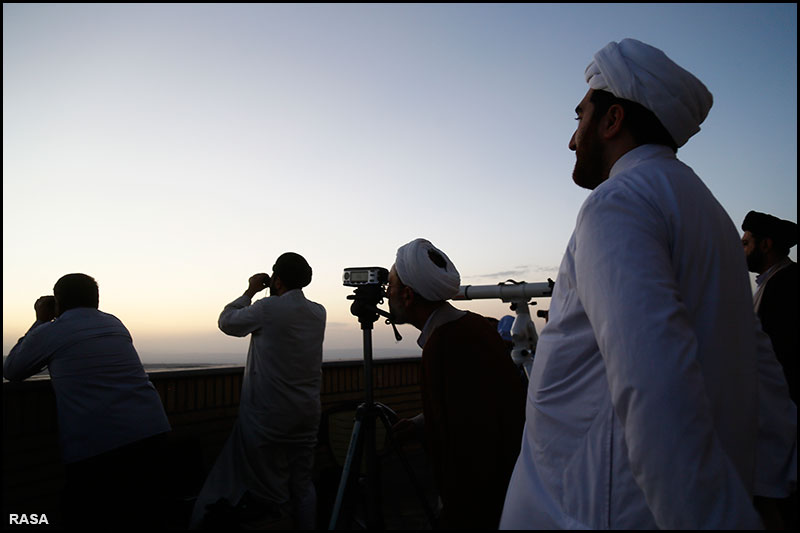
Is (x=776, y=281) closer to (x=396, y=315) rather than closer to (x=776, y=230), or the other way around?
(x=776, y=230)

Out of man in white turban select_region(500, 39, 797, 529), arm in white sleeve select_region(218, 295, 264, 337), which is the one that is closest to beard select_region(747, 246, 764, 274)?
man in white turban select_region(500, 39, 797, 529)

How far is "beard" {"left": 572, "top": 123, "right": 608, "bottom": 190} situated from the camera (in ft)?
3.78

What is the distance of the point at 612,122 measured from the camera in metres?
1.12

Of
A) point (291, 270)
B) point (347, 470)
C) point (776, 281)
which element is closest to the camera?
point (347, 470)

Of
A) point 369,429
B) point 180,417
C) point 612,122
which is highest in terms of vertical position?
point 612,122

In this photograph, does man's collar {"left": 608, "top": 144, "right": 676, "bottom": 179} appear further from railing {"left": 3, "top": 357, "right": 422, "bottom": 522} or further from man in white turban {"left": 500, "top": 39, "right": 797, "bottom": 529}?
railing {"left": 3, "top": 357, "right": 422, "bottom": 522}

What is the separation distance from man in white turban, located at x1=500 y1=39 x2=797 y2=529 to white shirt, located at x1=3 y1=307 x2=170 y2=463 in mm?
2802

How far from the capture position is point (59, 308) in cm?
321

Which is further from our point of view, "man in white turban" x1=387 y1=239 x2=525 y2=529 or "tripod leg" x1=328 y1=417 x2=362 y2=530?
"tripod leg" x1=328 y1=417 x2=362 y2=530

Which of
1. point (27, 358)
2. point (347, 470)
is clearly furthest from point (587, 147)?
point (27, 358)

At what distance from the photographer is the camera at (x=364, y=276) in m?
2.69

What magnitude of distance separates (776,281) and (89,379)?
4013 mm

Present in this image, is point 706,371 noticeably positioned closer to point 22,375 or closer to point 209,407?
point 22,375

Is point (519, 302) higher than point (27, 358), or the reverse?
point (519, 302)
